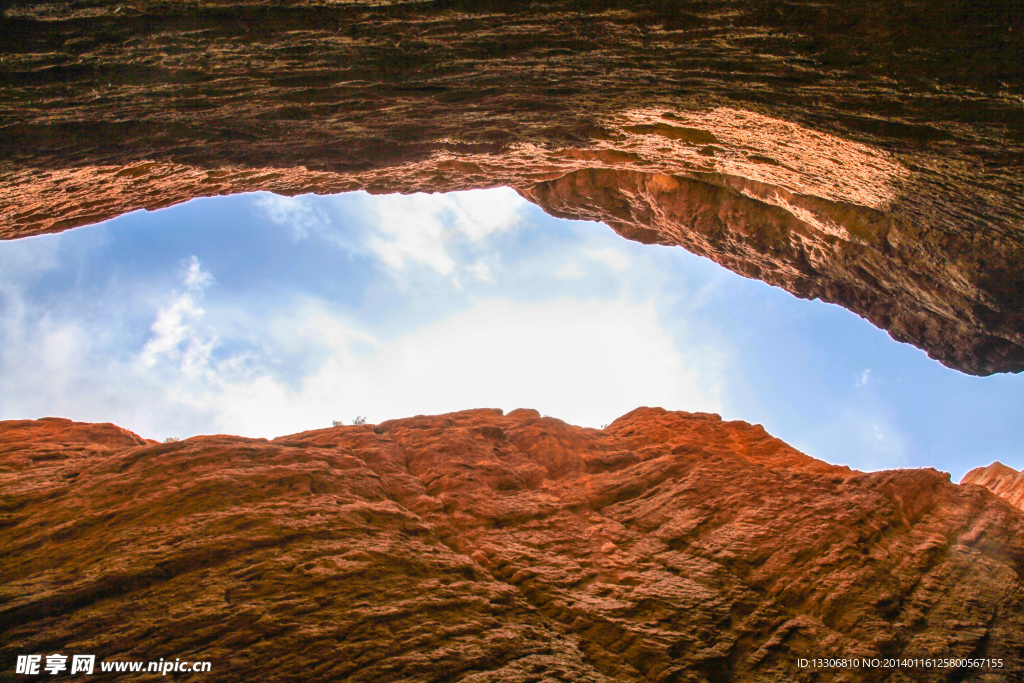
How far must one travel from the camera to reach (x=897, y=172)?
491 inches

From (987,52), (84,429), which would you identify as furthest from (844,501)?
(84,429)

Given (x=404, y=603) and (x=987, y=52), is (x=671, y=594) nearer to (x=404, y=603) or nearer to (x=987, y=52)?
(x=404, y=603)

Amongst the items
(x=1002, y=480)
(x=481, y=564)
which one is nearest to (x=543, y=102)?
(x=481, y=564)

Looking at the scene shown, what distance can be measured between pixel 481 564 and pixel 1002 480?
25601 millimetres

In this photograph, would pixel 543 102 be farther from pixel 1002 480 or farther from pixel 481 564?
pixel 1002 480

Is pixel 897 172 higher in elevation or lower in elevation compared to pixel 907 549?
higher

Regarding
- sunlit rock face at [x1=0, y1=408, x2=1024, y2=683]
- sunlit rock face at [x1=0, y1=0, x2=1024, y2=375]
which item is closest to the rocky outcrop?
sunlit rock face at [x1=0, y1=408, x2=1024, y2=683]

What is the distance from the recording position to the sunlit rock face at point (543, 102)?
9.40m

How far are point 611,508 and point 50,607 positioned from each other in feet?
52.6

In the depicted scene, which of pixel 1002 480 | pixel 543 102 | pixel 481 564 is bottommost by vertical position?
pixel 481 564

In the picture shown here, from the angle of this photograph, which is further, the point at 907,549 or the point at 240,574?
the point at 907,549

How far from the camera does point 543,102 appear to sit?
1211 cm

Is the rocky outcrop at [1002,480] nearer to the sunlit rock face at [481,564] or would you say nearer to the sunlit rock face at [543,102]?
the sunlit rock face at [481,564]

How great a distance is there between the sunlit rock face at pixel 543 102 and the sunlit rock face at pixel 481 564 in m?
7.74
